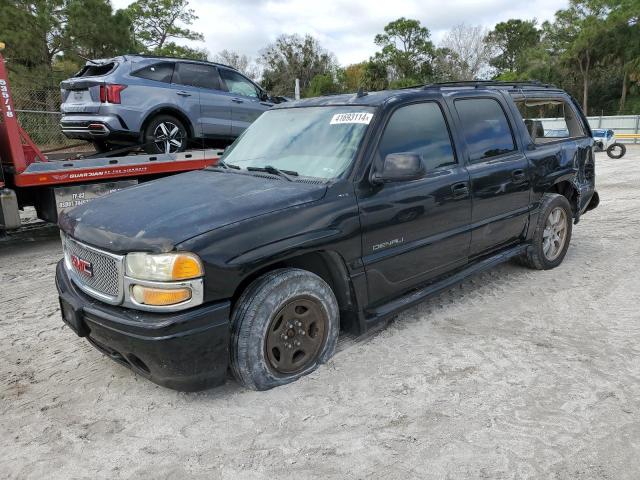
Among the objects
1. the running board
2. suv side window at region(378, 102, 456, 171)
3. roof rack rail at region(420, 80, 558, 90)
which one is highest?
Answer: roof rack rail at region(420, 80, 558, 90)

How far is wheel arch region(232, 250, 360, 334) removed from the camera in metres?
3.14

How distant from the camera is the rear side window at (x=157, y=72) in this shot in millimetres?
7250

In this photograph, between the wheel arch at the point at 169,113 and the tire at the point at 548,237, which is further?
the wheel arch at the point at 169,113

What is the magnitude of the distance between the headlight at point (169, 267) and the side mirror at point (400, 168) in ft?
4.34

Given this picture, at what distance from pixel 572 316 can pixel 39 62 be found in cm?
2414

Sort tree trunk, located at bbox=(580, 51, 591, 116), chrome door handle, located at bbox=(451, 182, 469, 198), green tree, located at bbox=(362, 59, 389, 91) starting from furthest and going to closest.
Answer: green tree, located at bbox=(362, 59, 389, 91) → tree trunk, located at bbox=(580, 51, 591, 116) → chrome door handle, located at bbox=(451, 182, 469, 198)

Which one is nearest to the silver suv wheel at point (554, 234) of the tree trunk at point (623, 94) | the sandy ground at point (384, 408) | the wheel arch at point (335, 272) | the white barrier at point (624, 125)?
the sandy ground at point (384, 408)

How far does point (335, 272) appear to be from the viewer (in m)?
3.22

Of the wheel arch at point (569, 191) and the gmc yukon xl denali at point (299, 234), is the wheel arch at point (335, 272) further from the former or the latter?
the wheel arch at point (569, 191)

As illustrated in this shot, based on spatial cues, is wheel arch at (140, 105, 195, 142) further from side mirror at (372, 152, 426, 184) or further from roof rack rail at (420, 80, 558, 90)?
side mirror at (372, 152, 426, 184)

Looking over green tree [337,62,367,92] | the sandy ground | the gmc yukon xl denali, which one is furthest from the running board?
green tree [337,62,367,92]

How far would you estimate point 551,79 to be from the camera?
3994 centimetres

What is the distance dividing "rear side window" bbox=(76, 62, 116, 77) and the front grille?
488 centimetres

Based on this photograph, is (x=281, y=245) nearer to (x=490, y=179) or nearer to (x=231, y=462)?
(x=231, y=462)
